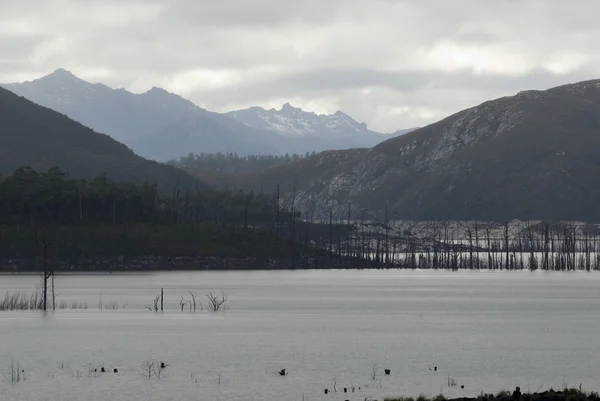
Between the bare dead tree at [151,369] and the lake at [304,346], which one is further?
the bare dead tree at [151,369]

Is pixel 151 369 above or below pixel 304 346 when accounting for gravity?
below

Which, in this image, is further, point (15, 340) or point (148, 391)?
point (15, 340)

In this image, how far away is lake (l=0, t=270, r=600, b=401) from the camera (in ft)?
208

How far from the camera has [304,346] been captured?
87.3 meters

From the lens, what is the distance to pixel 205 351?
83062 millimetres

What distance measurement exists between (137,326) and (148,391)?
45120mm

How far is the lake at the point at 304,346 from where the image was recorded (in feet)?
208

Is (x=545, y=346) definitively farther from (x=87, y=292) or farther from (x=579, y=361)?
(x=87, y=292)

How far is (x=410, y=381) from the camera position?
6544cm

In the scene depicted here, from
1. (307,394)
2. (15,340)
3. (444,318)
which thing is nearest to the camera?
(307,394)

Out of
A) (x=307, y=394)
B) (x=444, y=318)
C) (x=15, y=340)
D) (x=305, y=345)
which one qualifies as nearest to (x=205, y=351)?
(x=305, y=345)

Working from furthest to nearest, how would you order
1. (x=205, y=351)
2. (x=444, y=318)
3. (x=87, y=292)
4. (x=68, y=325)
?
(x=87, y=292) → (x=444, y=318) → (x=68, y=325) → (x=205, y=351)

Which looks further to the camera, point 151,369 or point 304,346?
point 304,346

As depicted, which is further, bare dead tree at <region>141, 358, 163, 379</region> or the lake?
bare dead tree at <region>141, 358, 163, 379</region>
